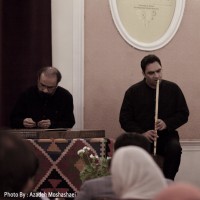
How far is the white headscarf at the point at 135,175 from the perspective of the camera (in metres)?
1.64

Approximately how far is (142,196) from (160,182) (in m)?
0.07

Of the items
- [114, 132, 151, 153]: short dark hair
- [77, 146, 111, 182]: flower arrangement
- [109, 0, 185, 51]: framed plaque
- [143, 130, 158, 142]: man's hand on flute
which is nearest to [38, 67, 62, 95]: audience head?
[143, 130, 158, 142]: man's hand on flute

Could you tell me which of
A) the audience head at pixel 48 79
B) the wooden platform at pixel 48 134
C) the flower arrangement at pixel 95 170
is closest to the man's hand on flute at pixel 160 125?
the wooden platform at pixel 48 134

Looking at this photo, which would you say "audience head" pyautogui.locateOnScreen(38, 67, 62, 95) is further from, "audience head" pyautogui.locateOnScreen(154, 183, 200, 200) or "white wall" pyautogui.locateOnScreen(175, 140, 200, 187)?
"audience head" pyautogui.locateOnScreen(154, 183, 200, 200)

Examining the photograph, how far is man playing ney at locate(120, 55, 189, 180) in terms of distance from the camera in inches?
174

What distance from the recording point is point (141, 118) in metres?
4.54

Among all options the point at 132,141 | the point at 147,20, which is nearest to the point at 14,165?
the point at 132,141

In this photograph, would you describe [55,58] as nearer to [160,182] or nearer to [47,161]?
[47,161]

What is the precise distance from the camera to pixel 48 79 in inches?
172

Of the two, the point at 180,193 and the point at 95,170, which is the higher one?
the point at 180,193

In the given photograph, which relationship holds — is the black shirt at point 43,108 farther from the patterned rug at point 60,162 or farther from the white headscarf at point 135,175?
the white headscarf at point 135,175

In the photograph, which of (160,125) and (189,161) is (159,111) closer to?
(160,125)

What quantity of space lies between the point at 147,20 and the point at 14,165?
367 centimetres

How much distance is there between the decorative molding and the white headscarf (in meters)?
3.29
